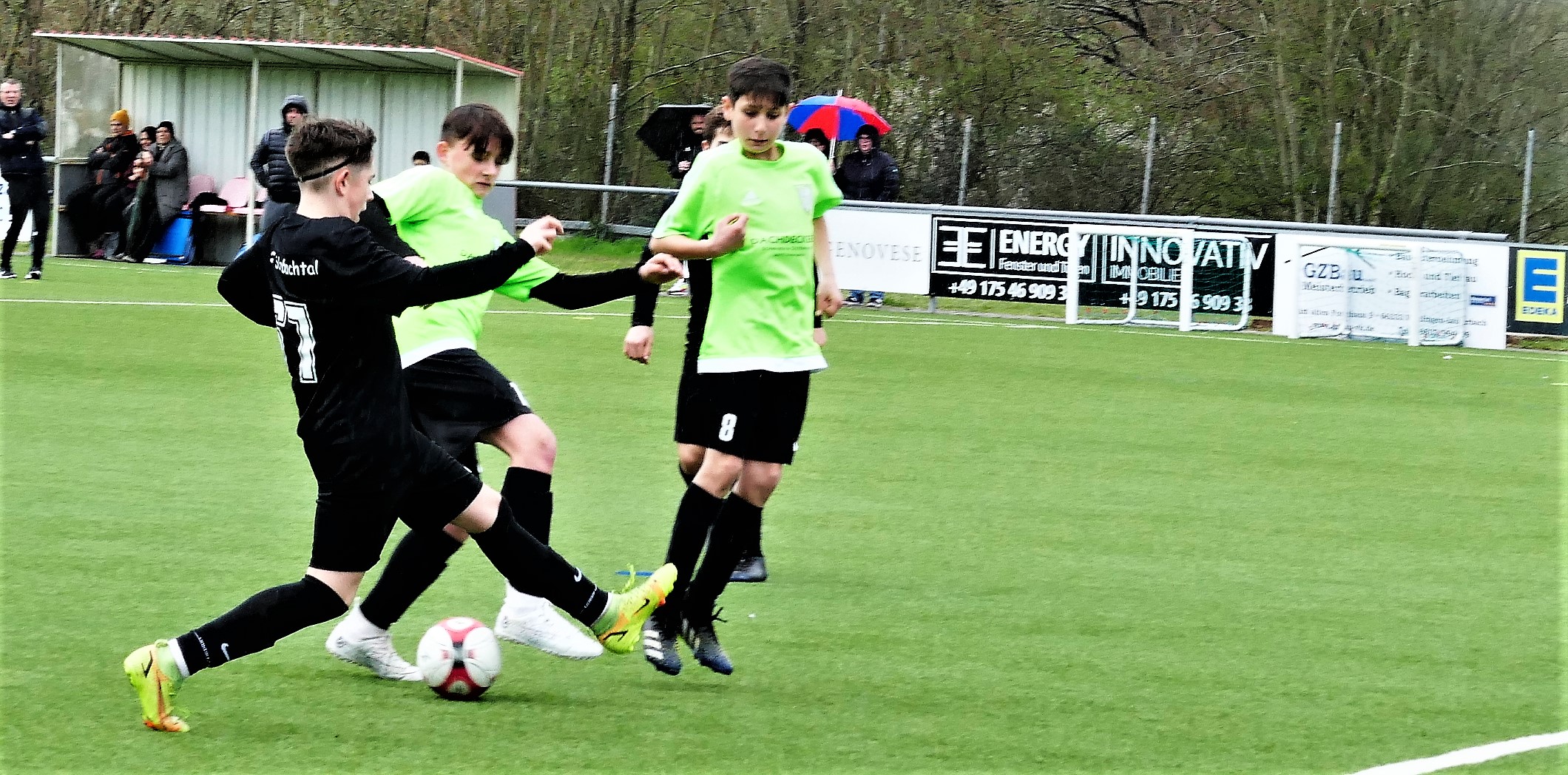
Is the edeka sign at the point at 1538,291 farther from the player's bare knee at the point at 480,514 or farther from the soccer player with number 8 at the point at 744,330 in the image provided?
the player's bare knee at the point at 480,514

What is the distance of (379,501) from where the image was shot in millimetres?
4441

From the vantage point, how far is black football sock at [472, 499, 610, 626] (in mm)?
4762

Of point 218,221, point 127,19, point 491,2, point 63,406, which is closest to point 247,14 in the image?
point 127,19

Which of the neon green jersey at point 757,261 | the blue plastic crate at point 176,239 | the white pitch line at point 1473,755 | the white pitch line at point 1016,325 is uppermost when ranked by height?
the blue plastic crate at point 176,239

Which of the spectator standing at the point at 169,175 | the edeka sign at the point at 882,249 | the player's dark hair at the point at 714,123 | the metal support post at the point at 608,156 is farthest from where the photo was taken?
the metal support post at the point at 608,156

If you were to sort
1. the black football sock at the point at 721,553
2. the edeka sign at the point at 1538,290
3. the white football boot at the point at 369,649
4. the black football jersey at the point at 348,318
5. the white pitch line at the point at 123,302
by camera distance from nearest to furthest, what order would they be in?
the black football jersey at the point at 348,318 < the white football boot at the point at 369,649 < the black football sock at the point at 721,553 < the white pitch line at the point at 123,302 < the edeka sign at the point at 1538,290

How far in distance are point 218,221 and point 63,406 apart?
45.8 ft

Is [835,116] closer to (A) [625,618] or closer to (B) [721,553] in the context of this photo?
(B) [721,553]

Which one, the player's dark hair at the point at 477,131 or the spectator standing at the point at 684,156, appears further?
the spectator standing at the point at 684,156

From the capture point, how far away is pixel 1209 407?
1218 centimetres

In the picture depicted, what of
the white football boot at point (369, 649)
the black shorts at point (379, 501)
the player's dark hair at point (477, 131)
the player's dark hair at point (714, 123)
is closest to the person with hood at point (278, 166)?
the player's dark hair at point (714, 123)

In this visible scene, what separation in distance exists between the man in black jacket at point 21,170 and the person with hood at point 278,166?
6.54ft

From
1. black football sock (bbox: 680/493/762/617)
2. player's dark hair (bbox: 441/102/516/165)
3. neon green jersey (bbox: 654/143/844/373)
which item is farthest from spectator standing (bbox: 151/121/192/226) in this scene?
black football sock (bbox: 680/493/762/617)

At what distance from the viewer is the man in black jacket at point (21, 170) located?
18000 millimetres
